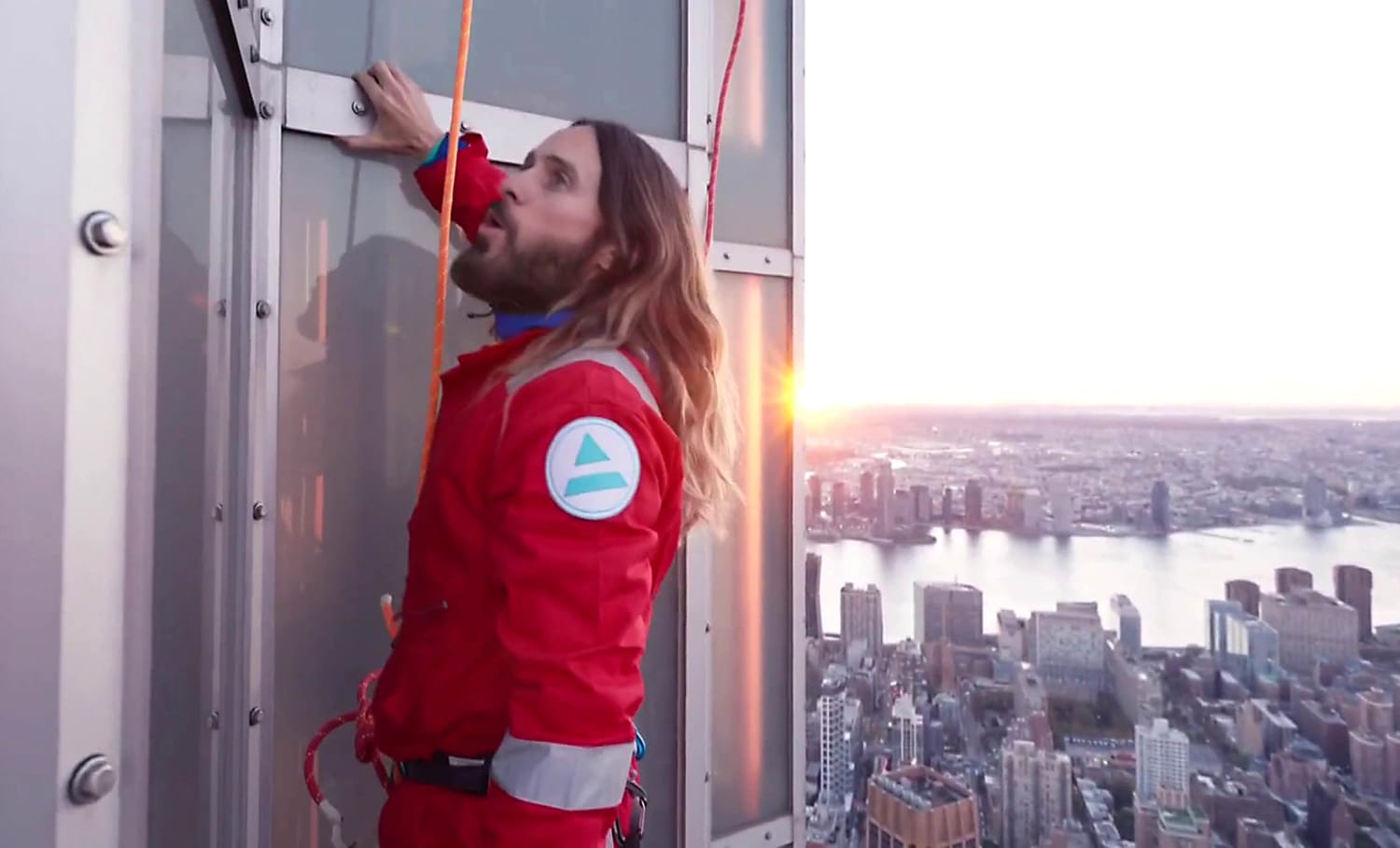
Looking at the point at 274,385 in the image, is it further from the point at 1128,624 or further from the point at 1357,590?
the point at 1357,590

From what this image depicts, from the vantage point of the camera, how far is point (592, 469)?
92 centimetres

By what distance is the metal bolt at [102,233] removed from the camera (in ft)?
1.34

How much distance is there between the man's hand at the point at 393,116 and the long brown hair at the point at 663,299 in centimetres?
29

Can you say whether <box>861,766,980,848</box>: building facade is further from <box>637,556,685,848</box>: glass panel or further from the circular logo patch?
the circular logo patch

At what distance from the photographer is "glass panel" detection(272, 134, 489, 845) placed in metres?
1.35

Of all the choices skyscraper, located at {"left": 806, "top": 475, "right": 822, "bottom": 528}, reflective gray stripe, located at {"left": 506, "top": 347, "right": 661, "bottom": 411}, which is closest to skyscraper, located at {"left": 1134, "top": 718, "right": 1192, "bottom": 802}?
skyscraper, located at {"left": 806, "top": 475, "right": 822, "bottom": 528}

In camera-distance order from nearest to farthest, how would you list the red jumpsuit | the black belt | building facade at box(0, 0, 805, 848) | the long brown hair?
building facade at box(0, 0, 805, 848)
the red jumpsuit
the black belt
the long brown hair

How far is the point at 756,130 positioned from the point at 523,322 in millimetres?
1005

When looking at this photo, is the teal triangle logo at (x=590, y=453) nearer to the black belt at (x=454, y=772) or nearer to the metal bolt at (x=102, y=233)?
the black belt at (x=454, y=772)

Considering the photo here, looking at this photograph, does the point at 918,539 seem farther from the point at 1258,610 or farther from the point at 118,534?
the point at 118,534

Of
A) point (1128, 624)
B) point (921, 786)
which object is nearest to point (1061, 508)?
point (1128, 624)

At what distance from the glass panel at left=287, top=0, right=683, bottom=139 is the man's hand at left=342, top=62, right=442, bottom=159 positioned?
0.05 metres

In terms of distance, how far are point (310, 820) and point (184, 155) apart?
103cm

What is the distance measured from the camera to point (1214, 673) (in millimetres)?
2102
